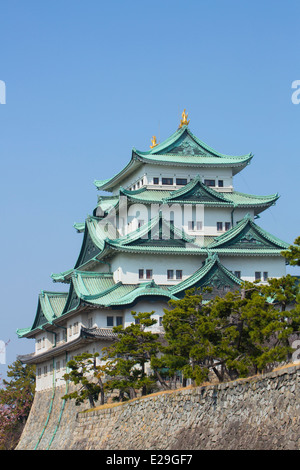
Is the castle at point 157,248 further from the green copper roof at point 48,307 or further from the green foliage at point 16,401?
the green foliage at point 16,401

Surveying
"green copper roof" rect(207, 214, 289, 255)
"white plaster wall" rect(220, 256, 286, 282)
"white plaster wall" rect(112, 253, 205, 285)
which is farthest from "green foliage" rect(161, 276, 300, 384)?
"white plaster wall" rect(220, 256, 286, 282)

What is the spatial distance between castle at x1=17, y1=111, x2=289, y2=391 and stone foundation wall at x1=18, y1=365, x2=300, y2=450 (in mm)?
7598

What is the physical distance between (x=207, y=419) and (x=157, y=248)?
22.1m

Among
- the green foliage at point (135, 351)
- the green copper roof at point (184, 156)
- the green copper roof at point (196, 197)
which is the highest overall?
the green copper roof at point (184, 156)

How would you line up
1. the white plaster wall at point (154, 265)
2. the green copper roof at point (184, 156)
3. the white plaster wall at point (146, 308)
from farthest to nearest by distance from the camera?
the green copper roof at point (184, 156)
the white plaster wall at point (154, 265)
the white plaster wall at point (146, 308)

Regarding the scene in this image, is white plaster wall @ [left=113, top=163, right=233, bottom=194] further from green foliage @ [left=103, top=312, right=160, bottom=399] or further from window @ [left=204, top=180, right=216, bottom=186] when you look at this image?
green foliage @ [left=103, top=312, right=160, bottom=399]

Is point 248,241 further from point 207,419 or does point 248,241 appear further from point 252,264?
point 207,419

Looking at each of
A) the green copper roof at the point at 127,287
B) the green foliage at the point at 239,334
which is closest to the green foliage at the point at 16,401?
the green copper roof at the point at 127,287

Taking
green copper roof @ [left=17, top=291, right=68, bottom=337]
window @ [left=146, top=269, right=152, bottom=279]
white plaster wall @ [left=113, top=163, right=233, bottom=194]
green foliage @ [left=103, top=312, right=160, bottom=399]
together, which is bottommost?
green foliage @ [left=103, top=312, right=160, bottom=399]

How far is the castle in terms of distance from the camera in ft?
154

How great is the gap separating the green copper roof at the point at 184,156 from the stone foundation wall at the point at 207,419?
1879 centimetres

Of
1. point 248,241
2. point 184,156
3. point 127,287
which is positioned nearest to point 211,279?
point 248,241

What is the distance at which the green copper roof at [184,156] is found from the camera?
5378 centimetres

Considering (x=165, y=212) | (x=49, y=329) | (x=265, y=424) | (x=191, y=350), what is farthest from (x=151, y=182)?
(x=265, y=424)
